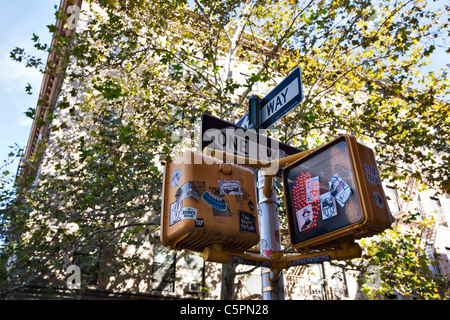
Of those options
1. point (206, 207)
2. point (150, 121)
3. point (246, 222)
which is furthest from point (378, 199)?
point (150, 121)

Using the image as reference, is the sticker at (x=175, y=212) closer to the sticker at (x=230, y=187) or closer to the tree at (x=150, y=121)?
the sticker at (x=230, y=187)

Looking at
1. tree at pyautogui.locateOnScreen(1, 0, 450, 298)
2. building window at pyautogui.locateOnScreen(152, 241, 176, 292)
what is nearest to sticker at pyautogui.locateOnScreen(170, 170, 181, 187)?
tree at pyautogui.locateOnScreen(1, 0, 450, 298)

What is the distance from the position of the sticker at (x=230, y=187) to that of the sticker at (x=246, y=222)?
145 millimetres

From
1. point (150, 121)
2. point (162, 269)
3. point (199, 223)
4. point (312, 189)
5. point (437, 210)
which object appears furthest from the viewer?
point (437, 210)

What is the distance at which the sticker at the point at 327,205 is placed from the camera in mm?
2050

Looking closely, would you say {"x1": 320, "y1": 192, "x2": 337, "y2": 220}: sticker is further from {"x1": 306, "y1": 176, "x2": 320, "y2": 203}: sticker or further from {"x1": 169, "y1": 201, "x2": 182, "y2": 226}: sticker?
{"x1": 169, "y1": 201, "x2": 182, "y2": 226}: sticker

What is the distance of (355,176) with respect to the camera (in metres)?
1.95

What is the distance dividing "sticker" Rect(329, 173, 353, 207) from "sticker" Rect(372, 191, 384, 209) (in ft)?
0.41

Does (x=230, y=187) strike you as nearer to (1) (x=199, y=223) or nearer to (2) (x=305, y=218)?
(1) (x=199, y=223)

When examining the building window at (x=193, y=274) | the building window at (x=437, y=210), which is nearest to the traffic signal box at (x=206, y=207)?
the building window at (x=193, y=274)

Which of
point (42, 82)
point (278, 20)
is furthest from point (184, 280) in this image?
point (42, 82)

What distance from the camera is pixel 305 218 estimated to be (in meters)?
2.30

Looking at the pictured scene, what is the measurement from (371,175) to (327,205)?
32 centimetres

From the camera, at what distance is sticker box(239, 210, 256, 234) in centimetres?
206
